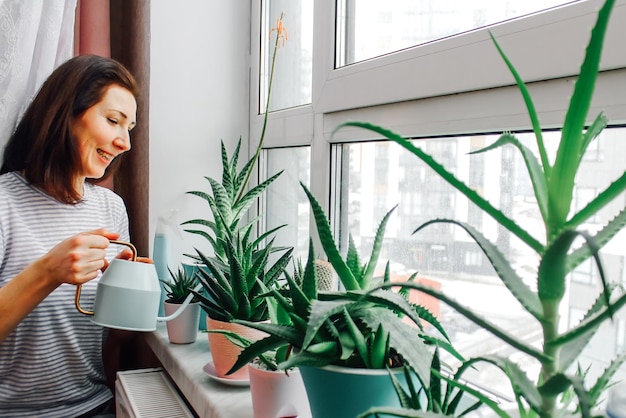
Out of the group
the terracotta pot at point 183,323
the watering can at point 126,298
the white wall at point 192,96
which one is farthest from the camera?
the white wall at point 192,96

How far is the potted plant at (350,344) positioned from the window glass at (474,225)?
0.72 feet

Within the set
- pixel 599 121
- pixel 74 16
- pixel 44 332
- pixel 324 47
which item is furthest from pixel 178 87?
pixel 599 121

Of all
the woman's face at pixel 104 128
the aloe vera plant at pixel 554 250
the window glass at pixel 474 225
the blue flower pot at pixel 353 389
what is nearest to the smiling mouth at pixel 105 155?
the woman's face at pixel 104 128

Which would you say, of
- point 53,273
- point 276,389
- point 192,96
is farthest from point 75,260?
point 192,96

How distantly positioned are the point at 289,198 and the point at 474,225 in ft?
2.41

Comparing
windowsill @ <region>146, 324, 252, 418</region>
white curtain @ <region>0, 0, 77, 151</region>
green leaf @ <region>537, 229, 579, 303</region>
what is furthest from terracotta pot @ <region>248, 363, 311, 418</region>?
white curtain @ <region>0, 0, 77, 151</region>

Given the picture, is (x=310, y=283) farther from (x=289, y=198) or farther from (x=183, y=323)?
(x=289, y=198)

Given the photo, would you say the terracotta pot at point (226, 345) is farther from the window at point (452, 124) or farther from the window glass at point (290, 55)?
the window glass at point (290, 55)

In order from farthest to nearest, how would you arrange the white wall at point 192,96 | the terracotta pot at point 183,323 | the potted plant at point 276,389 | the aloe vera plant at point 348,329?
the white wall at point 192,96 → the terracotta pot at point 183,323 → the potted plant at point 276,389 → the aloe vera plant at point 348,329

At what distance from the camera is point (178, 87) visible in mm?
1589

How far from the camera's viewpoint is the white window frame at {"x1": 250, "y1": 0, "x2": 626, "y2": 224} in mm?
629

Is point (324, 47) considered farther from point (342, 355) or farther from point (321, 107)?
point (342, 355)

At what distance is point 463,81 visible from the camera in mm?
794

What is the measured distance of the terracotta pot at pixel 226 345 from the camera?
0.96 m
